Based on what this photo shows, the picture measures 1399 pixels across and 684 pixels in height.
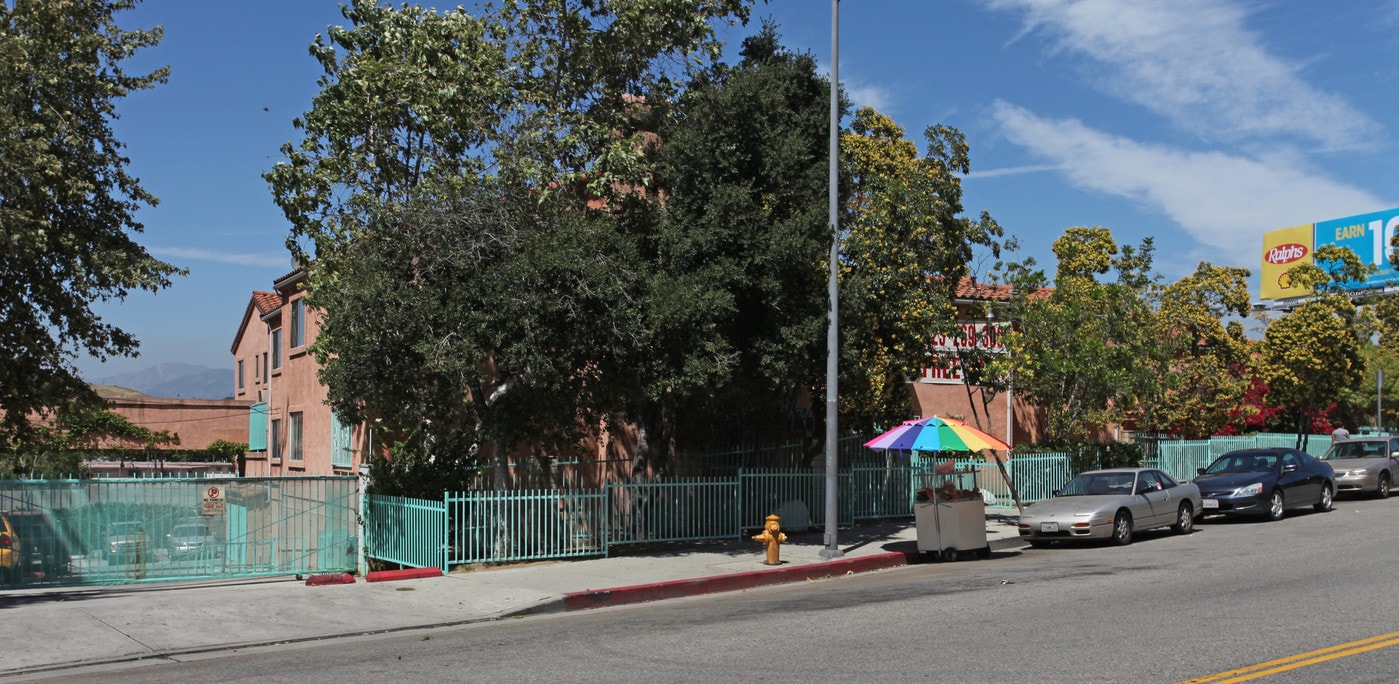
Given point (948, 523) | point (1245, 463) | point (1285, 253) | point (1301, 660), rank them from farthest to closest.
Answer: point (1285, 253) → point (1245, 463) → point (948, 523) → point (1301, 660)

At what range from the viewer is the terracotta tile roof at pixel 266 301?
3187cm

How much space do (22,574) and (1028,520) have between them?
14954 millimetres

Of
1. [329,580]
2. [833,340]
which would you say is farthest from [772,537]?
[329,580]

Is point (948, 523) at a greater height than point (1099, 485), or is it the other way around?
point (1099, 485)

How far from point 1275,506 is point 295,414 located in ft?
72.4

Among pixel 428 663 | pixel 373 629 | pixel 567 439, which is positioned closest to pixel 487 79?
pixel 567 439

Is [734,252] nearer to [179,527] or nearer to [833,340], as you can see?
[833,340]

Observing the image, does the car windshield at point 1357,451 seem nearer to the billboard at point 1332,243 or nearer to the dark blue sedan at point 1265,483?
the dark blue sedan at point 1265,483

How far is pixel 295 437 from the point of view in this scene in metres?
27.2

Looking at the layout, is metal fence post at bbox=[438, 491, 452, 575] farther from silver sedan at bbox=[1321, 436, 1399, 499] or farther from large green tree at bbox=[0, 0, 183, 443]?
silver sedan at bbox=[1321, 436, 1399, 499]

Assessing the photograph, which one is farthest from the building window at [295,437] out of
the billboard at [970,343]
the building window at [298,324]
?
the billboard at [970,343]

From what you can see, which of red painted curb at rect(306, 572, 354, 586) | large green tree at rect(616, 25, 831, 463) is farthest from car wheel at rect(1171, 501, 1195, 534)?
red painted curb at rect(306, 572, 354, 586)

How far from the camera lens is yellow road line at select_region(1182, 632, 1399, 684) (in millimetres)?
7512

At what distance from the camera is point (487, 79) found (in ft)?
55.6
